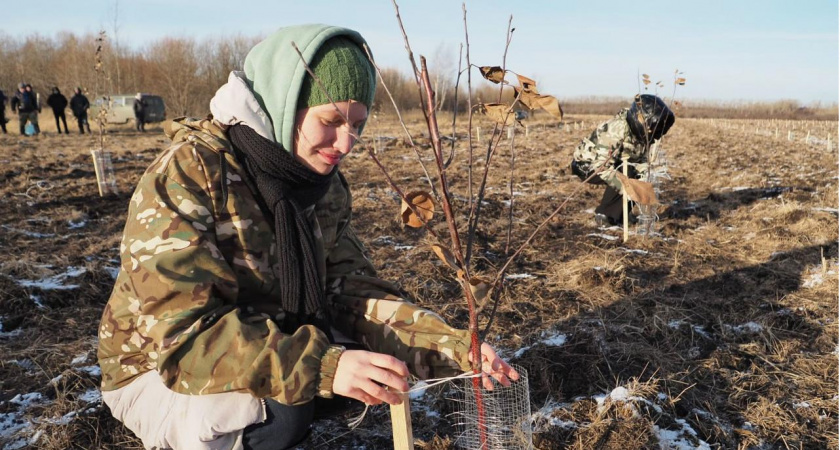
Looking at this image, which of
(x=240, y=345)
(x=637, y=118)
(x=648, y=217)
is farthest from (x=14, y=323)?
(x=637, y=118)

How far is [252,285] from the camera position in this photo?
1.58 m

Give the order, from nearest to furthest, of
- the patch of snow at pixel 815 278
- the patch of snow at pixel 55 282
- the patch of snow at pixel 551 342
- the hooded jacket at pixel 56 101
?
the patch of snow at pixel 551 342 → the patch of snow at pixel 55 282 → the patch of snow at pixel 815 278 → the hooded jacket at pixel 56 101

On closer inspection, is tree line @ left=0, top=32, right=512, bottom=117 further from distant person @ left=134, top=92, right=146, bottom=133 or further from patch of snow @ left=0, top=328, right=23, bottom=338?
patch of snow @ left=0, top=328, right=23, bottom=338

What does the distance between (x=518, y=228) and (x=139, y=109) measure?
18.0 metres

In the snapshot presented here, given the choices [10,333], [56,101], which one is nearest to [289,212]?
[10,333]

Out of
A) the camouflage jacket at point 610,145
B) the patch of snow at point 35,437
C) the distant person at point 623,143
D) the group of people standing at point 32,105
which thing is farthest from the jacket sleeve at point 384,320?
the group of people standing at point 32,105

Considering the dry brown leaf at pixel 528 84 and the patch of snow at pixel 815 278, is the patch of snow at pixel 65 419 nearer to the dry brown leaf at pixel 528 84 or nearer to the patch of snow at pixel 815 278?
the dry brown leaf at pixel 528 84

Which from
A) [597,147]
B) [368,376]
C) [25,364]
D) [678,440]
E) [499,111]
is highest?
[499,111]

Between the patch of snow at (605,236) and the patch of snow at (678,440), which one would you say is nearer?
the patch of snow at (678,440)

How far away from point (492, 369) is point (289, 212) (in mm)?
713

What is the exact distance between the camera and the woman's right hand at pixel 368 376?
47.4 inches

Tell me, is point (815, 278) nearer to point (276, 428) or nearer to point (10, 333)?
point (276, 428)

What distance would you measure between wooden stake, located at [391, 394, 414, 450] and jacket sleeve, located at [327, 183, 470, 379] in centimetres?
25

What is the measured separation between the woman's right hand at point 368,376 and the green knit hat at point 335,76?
682mm
